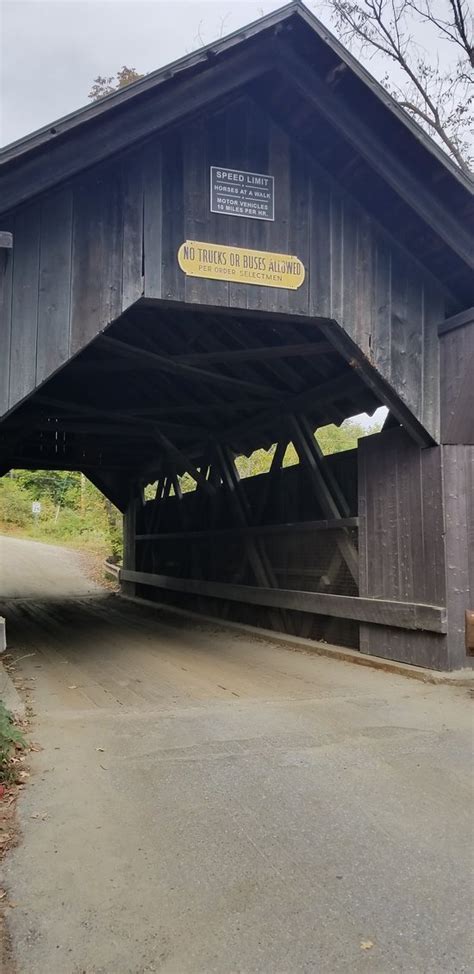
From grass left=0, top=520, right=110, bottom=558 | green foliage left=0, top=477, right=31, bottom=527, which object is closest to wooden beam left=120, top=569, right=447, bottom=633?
grass left=0, top=520, right=110, bottom=558

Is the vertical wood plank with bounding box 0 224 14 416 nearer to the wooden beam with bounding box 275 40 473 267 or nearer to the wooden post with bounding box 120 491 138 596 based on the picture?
the wooden beam with bounding box 275 40 473 267

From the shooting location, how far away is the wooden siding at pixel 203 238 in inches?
220

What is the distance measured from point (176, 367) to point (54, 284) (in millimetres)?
3484

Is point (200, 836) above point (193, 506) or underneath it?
underneath

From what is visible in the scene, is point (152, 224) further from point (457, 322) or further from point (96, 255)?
point (457, 322)

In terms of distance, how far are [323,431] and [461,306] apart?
36.3 m

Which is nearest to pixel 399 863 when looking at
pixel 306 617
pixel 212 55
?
pixel 212 55

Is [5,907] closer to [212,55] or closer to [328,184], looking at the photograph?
Result: [212,55]

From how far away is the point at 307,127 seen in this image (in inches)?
252

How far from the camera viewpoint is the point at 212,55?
5504 mm

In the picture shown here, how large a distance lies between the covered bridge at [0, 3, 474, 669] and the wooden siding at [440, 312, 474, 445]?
0.06 feet

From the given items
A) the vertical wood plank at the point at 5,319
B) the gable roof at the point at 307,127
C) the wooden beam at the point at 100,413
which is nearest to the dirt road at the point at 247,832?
the vertical wood plank at the point at 5,319

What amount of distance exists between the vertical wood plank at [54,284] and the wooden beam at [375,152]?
2.28 meters

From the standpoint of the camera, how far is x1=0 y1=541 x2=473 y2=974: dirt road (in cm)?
238
